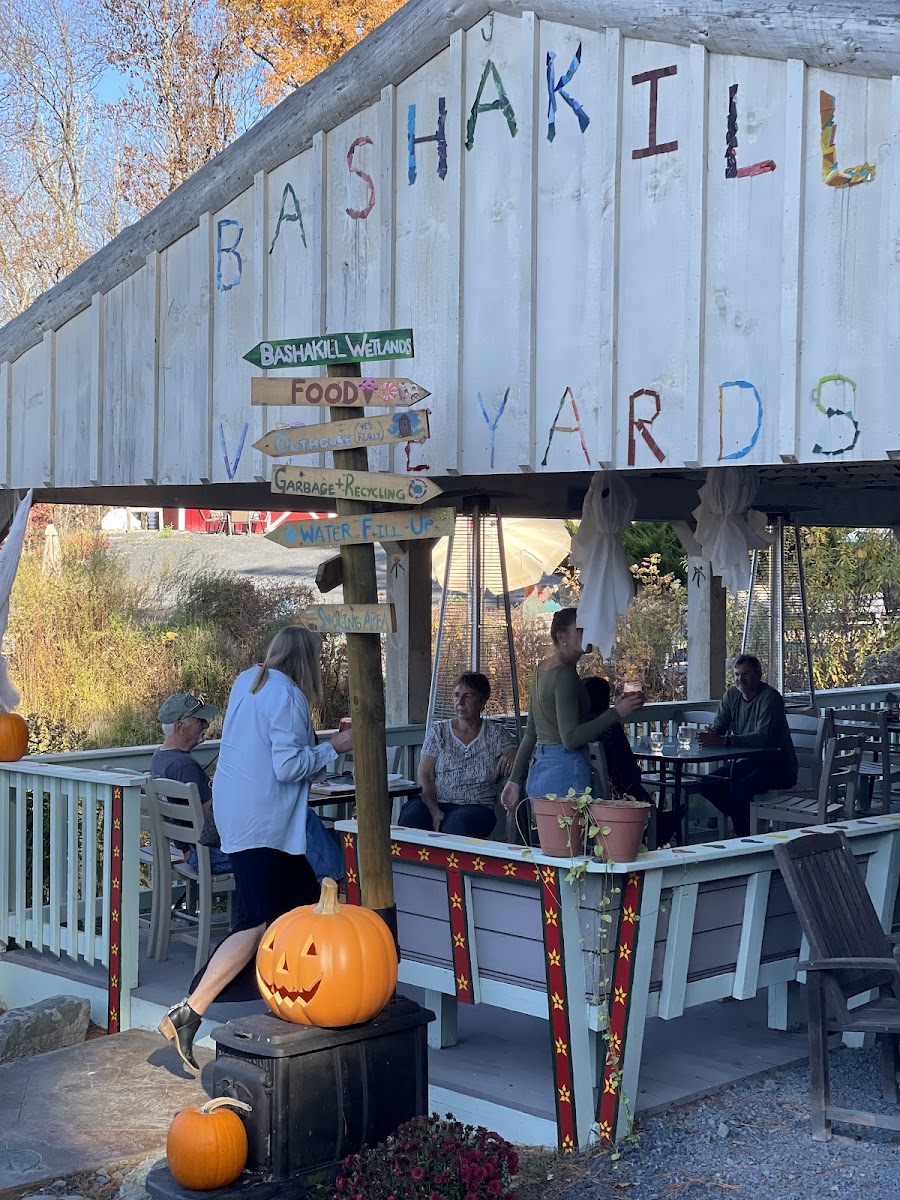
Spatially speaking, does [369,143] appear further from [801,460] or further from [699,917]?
[699,917]

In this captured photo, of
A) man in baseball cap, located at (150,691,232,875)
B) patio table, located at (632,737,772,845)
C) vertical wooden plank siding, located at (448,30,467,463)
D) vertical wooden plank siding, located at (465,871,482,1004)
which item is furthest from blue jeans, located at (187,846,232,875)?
patio table, located at (632,737,772,845)

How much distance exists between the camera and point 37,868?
730cm

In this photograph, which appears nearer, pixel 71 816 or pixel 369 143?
pixel 369 143

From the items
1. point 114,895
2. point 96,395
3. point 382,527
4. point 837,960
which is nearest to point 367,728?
point 382,527

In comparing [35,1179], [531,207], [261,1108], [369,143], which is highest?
[369,143]

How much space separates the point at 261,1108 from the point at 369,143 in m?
4.01

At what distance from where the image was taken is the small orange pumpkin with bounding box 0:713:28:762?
7.47 meters

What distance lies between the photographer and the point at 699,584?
11273 millimetres

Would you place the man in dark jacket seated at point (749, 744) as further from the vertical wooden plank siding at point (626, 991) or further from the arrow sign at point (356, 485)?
the arrow sign at point (356, 485)

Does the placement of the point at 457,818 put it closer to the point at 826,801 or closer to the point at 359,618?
the point at 826,801

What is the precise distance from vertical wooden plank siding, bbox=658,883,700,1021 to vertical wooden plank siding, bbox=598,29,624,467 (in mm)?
1576

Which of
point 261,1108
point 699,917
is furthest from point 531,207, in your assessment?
point 261,1108

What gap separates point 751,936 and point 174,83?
63.8ft

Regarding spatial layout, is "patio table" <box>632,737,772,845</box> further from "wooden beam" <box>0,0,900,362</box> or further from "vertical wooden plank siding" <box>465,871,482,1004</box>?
"wooden beam" <box>0,0,900,362</box>
